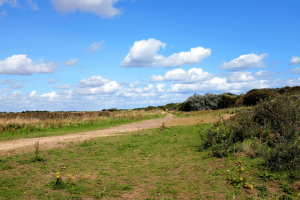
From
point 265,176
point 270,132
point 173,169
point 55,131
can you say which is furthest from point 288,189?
point 55,131

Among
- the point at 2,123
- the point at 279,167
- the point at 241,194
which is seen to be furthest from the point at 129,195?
the point at 2,123

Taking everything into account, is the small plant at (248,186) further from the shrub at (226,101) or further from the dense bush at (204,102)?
the dense bush at (204,102)

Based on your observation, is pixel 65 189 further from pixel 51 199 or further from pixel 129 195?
pixel 129 195

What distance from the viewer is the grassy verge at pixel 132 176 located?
5.38m

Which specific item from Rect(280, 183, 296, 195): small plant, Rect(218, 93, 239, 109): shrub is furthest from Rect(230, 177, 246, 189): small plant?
Rect(218, 93, 239, 109): shrub

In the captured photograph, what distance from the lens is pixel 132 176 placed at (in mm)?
6770

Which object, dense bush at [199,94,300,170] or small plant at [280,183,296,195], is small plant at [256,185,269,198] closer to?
small plant at [280,183,296,195]

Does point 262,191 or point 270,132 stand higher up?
point 270,132

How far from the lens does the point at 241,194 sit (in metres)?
5.20

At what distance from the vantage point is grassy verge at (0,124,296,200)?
212 inches

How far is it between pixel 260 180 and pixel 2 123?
21188mm

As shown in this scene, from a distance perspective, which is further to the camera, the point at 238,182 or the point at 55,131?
the point at 55,131

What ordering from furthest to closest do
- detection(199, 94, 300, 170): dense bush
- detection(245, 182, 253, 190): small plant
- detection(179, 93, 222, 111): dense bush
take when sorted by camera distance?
1. detection(179, 93, 222, 111): dense bush
2. detection(199, 94, 300, 170): dense bush
3. detection(245, 182, 253, 190): small plant

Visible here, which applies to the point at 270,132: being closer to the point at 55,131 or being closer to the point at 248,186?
the point at 248,186
